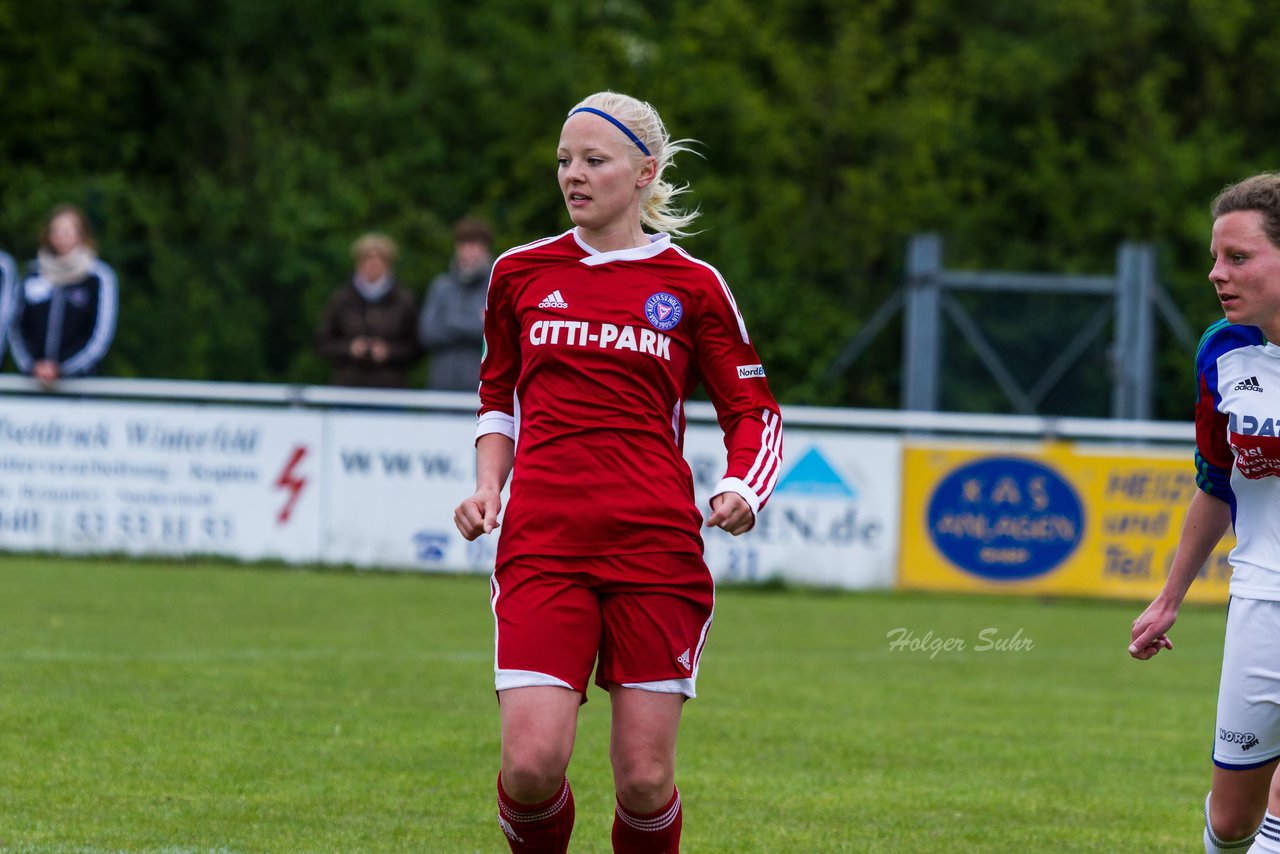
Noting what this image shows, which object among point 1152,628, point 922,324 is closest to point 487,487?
point 1152,628

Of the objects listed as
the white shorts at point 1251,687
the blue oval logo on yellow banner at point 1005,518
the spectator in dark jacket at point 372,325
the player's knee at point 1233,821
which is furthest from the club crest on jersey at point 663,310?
the spectator in dark jacket at point 372,325

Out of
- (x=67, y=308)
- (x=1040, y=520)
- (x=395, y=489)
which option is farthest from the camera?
(x=67, y=308)

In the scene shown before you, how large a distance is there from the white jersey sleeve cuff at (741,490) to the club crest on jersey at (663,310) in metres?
0.41

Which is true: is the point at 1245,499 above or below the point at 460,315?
above

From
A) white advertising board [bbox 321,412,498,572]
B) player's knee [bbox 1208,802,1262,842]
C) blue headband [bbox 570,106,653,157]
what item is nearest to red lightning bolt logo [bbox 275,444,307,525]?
white advertising board [bbox 321,412,498,572]

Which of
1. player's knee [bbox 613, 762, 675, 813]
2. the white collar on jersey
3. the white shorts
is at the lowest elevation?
player's knee [bbox 613, 762, 675, 813]

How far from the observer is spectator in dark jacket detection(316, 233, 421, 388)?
14.3 meters

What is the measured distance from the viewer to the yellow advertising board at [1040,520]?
43.5 feet

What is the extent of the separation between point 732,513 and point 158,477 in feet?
32.3

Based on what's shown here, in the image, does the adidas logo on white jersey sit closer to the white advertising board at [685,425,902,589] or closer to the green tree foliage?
the white advertising board at [685,425,902,589]

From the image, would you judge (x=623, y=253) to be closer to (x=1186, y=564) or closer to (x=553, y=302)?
(x=553, y=302)

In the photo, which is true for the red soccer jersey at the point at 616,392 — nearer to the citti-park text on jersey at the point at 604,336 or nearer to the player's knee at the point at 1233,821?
the citti-park text on jersey at the point at 604,336

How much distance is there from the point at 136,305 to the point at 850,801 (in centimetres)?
1311

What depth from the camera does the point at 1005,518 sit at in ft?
43.7
